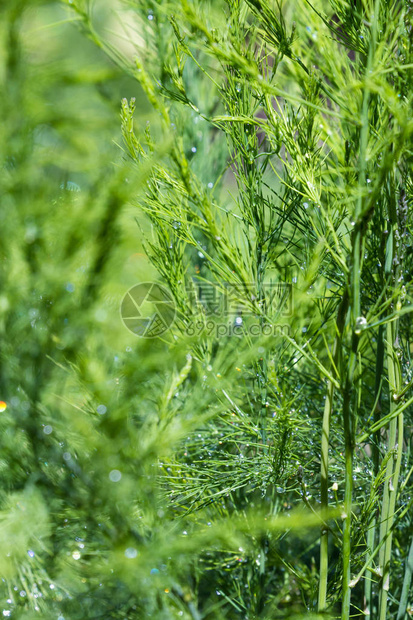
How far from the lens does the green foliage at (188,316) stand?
0.30m

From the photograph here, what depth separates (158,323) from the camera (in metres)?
0.48

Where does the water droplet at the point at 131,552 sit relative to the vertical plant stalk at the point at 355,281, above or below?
below

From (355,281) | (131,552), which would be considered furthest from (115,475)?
(355,281)

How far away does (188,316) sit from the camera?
1.36 ft

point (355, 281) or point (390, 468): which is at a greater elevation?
point (355, 281)

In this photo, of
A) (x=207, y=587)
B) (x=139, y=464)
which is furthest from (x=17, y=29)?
(x=207, y=587)

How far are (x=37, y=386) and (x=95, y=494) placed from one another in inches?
3.1

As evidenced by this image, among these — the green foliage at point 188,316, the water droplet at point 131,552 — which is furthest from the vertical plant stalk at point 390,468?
the water droplet at point 131,552

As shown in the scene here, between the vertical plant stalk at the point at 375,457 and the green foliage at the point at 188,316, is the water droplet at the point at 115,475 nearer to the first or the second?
the green foliage at the point at 188,316

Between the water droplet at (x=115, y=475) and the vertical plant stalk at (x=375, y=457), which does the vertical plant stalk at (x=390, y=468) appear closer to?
the vertical plant stalk at (x=375, y=457)

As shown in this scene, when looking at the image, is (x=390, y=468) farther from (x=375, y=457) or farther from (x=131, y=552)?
(x=131, y=552)

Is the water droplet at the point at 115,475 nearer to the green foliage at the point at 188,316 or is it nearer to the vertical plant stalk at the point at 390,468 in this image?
the green foliage at the point at 188,316

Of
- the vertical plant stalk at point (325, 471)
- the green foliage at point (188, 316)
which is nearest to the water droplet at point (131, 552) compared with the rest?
the green foliage at point (188, 316)

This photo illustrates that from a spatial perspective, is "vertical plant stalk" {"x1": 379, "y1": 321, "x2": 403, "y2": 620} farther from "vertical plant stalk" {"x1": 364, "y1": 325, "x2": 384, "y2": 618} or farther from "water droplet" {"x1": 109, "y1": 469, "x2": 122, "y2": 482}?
"water droplet" {"x1": 109, "y1": 469, "x2": 122, "y2": 482}
